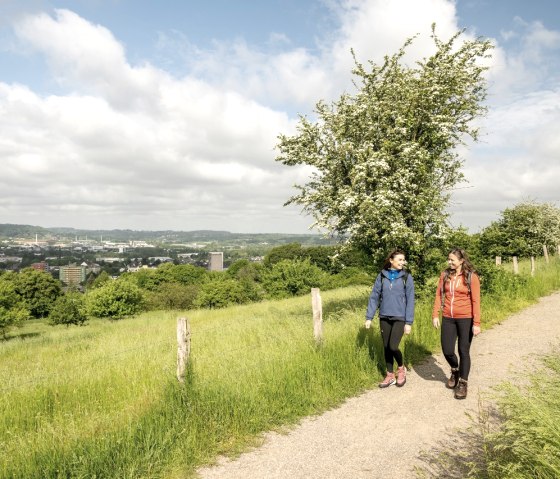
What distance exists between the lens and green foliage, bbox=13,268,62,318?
197 ft

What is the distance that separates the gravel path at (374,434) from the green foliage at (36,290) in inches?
2509

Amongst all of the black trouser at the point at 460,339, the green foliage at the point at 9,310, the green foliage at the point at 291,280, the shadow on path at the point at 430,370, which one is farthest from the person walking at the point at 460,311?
the green foliage at the point at 291,280

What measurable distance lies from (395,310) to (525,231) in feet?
93.6

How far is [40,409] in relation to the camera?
663 centimetres

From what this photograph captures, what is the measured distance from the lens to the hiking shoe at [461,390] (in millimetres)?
6047

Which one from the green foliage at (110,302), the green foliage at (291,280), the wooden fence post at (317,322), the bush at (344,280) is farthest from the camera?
the bush at (344,280)

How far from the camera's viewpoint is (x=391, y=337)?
677 centimetres

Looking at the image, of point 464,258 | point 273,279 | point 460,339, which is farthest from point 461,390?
point 273,279

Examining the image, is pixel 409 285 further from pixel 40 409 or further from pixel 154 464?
pixel 40 409

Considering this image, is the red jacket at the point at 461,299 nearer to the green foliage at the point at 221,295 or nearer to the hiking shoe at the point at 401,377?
the hiking shoe at the point at 401,377

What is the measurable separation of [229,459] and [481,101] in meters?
12.9

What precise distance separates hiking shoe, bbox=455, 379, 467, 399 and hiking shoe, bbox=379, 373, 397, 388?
1.02m

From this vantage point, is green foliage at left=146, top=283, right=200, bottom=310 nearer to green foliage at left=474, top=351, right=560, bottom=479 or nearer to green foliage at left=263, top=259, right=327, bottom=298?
green foliage at left=263, top=259, right=327, bottom=298

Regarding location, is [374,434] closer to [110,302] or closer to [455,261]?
[455,261]
